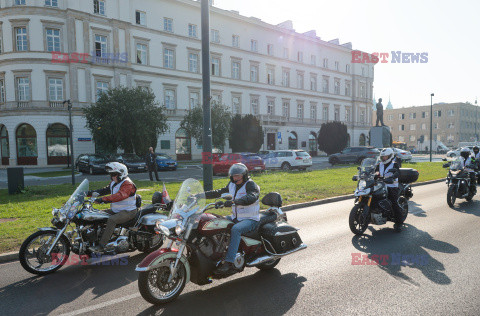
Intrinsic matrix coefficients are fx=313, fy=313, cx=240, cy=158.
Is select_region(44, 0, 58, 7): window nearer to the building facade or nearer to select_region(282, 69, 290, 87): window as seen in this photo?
select_region(282, 69, 290, 87): window

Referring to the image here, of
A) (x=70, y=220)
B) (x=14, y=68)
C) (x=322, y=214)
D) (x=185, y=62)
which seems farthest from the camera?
(x=185, y=62)

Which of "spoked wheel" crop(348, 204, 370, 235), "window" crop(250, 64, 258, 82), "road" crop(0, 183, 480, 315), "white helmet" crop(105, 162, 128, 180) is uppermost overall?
"window" crop(250, 64, 258, 82)

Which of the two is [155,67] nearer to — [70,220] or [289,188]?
[289,188]

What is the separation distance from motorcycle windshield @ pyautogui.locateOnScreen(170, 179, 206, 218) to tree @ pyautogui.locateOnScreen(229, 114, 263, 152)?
33.1m

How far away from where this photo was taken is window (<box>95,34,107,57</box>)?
107 feet

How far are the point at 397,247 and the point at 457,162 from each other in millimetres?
5813

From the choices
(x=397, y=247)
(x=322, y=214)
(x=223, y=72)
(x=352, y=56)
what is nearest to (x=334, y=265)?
(x=397, y=247)

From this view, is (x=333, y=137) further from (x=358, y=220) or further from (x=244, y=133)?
(x=358, y=220)

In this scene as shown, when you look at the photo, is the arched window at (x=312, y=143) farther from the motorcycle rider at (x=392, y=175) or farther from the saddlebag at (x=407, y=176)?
the motorcycle rider at (x=392, y=175)

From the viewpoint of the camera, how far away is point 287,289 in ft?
13.4

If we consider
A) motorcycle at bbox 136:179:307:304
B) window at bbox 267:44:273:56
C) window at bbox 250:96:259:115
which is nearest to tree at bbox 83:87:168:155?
window at bbox 250:96:259:115

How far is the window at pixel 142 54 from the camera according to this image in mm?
35469

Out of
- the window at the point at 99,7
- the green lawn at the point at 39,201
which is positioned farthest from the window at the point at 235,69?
the green lawn at the point at 39,201

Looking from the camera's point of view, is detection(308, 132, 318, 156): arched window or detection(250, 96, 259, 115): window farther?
A: detection(308, 132, 318, 156): arched window
